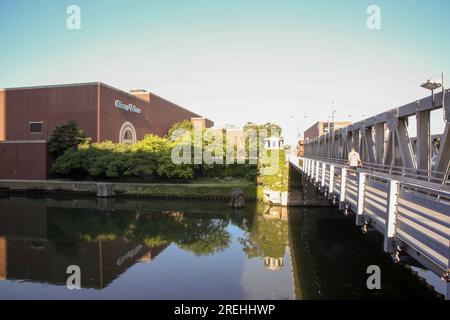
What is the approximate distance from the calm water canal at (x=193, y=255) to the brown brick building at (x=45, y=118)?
14646mm

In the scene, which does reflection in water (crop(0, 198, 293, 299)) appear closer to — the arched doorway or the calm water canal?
the calm water canal

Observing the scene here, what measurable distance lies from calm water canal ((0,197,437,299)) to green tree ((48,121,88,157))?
13716 millimetres

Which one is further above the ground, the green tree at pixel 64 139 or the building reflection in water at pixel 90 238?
the green tree at pixel 64 139

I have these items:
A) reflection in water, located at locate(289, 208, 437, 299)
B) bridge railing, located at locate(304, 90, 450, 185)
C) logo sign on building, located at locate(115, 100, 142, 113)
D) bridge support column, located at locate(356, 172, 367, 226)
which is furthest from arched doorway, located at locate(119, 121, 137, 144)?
bridge support column, located at locate(356, 172, 367, 226)

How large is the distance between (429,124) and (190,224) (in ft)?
66.8

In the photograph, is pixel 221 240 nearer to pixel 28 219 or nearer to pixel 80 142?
pixel 28 219

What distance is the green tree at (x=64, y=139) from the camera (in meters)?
44.6

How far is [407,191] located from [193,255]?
1501 cm

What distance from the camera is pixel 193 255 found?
1928 centimetres

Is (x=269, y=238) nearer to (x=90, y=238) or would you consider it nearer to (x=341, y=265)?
(x=341, y=265)

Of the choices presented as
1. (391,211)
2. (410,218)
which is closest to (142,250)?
(391,211)

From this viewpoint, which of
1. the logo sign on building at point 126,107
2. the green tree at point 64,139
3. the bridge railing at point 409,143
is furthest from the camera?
the logo sign on building at point 126,107

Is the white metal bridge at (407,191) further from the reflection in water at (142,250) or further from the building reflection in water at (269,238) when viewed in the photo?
the reflection in water at (142,250)

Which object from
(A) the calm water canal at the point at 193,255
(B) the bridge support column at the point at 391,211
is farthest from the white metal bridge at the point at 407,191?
(A) the calm water canal at the point at 193,255
